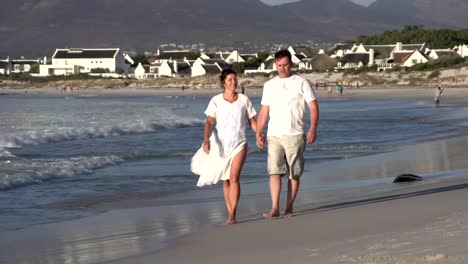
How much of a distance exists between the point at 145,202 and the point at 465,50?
247 ft

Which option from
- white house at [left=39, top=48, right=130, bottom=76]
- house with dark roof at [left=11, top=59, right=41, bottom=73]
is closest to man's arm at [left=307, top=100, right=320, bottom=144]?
white house at [left=39, top=48, right=130, bottom=76]

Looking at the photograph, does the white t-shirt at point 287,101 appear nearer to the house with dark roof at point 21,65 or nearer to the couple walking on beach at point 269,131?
the couple walking on beach at point 269,131

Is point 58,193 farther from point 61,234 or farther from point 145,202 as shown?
point 61,234

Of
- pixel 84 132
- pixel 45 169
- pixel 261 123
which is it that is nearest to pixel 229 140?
pixel 261 123

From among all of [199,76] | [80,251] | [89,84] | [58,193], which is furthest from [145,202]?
[89,84]

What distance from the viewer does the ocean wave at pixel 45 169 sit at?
38.3 ft

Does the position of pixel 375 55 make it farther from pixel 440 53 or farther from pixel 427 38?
pixel 427 38

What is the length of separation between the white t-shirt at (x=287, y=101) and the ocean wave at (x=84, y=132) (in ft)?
38.9

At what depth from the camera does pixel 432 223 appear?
6566mm

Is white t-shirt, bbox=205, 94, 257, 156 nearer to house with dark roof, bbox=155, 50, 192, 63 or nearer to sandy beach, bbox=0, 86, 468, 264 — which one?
sandy beach, bbox=0, 86, 468, 264

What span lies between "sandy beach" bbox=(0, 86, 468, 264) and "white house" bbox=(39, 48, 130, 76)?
11170 centimetres

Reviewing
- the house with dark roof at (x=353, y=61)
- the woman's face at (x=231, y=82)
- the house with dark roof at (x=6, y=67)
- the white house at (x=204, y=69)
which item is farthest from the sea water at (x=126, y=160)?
the house with dark roof at (x=6, y=67)

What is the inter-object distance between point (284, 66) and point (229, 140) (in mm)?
757

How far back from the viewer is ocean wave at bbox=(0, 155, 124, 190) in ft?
38.3
